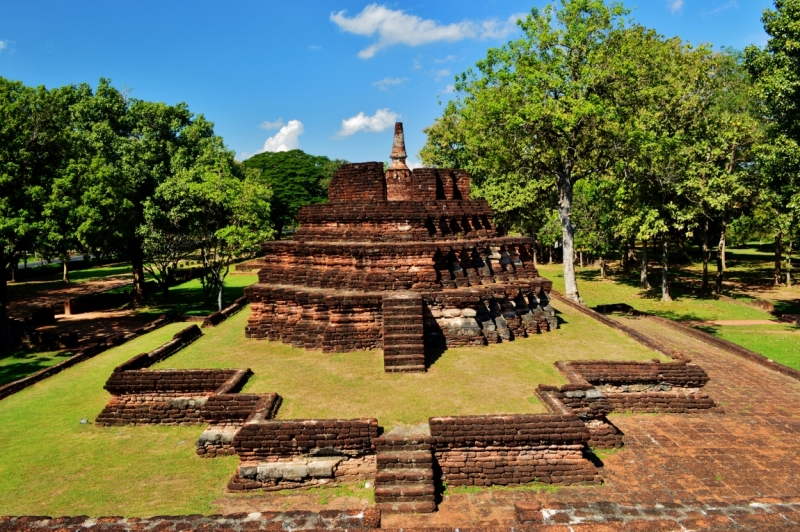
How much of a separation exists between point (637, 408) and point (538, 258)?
34.5 meters

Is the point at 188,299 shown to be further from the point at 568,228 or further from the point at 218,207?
the point at 568,228

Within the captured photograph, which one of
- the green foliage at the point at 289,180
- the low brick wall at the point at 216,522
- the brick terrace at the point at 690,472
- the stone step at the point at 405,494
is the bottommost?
the brick terrace at the point at 690,472

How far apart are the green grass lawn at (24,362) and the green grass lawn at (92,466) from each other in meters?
3.59

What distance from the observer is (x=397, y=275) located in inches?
492

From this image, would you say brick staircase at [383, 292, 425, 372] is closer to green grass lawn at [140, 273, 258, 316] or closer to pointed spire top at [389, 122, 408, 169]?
pointed spire top at [389, 122, 408, 169]

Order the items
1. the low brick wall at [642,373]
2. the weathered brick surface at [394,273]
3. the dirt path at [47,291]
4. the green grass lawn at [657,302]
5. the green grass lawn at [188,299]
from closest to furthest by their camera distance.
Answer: the low brick wall at [642,373] → the weathered brick surface at [394,273] → the green grass lawn at [657,302] → the green grass lawn at [188,299] → the dirt path at [47,291]

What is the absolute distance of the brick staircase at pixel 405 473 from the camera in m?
7.11

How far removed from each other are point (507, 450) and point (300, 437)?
11.1 feet

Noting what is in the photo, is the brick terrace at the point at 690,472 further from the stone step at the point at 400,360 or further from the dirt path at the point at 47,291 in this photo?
the dirt path at the point at 47,291

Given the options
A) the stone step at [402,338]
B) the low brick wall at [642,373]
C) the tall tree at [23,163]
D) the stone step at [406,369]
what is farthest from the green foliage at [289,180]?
the low brick wall at [642,373]

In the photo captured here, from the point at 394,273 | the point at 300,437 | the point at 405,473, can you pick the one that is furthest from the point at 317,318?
the point at 405,473

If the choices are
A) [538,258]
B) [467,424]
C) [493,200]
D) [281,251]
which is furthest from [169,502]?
[538,258]

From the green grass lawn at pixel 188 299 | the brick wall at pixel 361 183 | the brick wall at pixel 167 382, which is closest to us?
the brick wall at pixel 167 382

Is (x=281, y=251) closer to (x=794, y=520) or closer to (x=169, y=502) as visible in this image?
(x=169, y=502)
